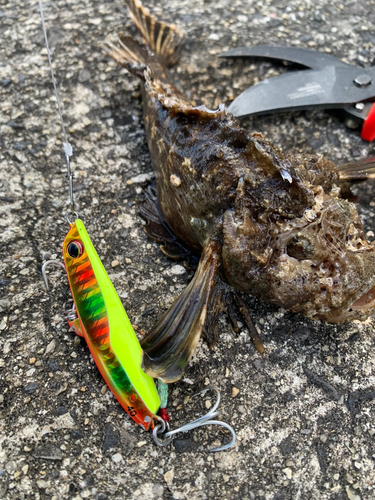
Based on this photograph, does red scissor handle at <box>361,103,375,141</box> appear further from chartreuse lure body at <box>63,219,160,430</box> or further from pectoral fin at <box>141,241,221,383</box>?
chartreuse lure body at <box>63,219,160,430</box>

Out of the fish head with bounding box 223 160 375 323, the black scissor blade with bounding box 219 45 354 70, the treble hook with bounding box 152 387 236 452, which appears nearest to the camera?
the treble hook with bounding box 152 387 236 452

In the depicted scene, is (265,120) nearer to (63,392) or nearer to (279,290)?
(279,290)

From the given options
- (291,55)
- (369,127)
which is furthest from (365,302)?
(291,55)

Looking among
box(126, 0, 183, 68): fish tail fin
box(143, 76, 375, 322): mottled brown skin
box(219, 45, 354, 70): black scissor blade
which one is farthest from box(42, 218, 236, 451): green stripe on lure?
box(219, 45, 354, 70): black scissor blade

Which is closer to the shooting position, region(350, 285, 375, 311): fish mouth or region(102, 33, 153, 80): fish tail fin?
region(350, 285, 375, 311): fish mouth

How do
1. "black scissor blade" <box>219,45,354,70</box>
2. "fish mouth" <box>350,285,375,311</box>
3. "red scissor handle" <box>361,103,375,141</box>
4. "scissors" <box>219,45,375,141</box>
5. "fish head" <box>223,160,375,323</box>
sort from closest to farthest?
1. "fish head" <box>223,160,375,323</box>
2. "fish mouth" <box>350,285,375,311</box>
3. "red scissor handle" <box>361,103,375,141</box>
4. "scissors" <box>219,45,375,141</box>
5. "black scissor blade" <box>219,45,354,70</box>

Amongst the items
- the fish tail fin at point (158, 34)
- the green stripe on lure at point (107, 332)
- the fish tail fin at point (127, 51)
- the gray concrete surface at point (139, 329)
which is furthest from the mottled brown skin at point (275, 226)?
the fish tail fin at point (158, 34)

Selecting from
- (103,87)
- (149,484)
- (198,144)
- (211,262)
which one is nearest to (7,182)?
(103,87)
